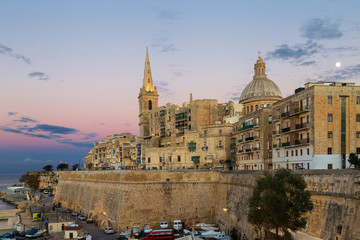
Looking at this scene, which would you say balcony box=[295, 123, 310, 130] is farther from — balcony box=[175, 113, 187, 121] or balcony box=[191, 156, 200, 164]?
balcony box=[175, 113, 187, 121]

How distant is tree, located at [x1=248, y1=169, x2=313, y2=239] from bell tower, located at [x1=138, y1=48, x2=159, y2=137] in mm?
68505

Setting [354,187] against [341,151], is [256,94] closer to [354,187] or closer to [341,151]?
[341,151]

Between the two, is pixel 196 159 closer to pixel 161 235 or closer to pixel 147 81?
pixel 161 235

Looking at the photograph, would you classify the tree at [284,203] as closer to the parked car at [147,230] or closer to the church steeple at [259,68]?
the parked car at [147,230]

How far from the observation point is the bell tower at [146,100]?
9144 centimetres

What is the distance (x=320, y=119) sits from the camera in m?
34.1

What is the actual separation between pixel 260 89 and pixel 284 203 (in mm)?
45544

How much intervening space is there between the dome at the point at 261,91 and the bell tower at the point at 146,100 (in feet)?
104

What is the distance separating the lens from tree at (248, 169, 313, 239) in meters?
21.9

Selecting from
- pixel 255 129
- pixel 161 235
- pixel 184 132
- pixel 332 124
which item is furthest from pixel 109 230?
pixel 184 132

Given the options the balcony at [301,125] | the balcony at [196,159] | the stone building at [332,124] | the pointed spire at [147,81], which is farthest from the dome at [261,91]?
the pointed spire at [147,81]

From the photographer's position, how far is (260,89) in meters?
65.4

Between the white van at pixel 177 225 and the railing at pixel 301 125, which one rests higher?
the railing at pixel 301 125

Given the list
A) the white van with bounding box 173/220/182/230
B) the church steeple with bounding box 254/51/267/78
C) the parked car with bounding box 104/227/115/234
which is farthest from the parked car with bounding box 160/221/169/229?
the church steeple with bounding box 254/51/267/78
